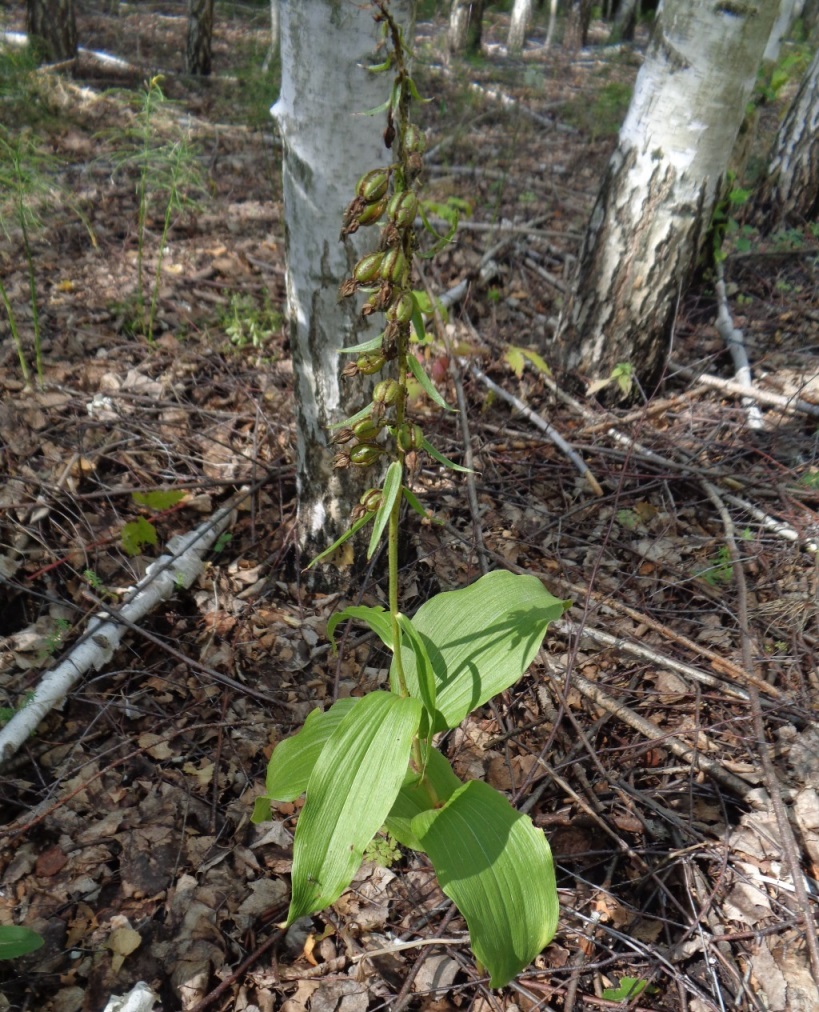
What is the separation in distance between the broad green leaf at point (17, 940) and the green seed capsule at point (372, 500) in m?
1.38

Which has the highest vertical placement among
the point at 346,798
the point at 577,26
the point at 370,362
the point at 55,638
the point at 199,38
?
the point at 577,26

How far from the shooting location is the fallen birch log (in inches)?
85.7

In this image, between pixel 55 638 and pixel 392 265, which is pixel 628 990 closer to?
pixel 392 265

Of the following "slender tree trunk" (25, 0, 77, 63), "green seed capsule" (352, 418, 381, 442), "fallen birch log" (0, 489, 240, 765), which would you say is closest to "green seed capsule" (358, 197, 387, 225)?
"green seed capsule" (352, 418, 381, 442)

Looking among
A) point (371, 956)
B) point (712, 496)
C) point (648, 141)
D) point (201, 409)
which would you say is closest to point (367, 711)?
point (371, 956)

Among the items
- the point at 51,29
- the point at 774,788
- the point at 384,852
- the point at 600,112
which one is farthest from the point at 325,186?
the point at 51,29

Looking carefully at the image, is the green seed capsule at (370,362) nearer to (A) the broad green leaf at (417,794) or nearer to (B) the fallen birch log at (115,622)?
(A) the broad green leaf at (417,794)

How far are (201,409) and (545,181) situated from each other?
177 inches

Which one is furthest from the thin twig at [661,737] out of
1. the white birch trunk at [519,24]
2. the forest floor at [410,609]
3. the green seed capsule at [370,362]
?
the white birch trunk at [519,24]

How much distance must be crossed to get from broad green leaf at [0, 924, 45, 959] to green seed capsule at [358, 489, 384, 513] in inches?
54.3

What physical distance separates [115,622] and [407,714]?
1458 millimetres

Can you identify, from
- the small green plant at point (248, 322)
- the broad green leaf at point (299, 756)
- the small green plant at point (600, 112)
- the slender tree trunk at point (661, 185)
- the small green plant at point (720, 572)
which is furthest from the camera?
the small green plant at point (600, 112)

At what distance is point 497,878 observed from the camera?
1.56m

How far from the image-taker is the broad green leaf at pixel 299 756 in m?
1.77
